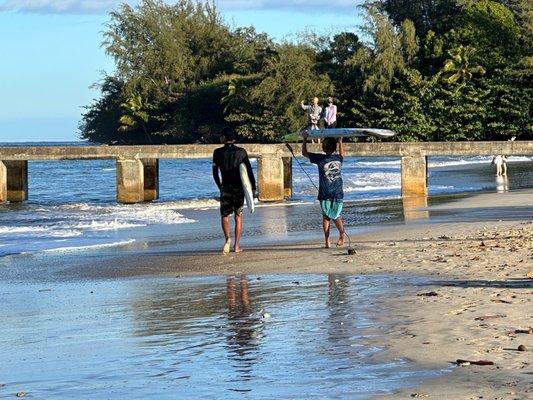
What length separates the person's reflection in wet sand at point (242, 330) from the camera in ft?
26.3

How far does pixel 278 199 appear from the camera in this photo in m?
29.8

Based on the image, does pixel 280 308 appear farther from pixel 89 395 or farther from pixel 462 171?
pixel 462 171

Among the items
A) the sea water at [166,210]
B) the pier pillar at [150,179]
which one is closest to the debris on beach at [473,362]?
the sea water at [166,210]

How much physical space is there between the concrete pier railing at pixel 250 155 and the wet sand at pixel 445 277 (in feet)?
28.5

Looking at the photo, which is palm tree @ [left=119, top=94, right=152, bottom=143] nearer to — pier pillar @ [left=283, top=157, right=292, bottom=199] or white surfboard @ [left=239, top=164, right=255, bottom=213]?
pier pillar @ [left=283, top=157, right=292, bottom=199]

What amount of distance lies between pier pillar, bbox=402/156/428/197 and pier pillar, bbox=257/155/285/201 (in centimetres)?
322

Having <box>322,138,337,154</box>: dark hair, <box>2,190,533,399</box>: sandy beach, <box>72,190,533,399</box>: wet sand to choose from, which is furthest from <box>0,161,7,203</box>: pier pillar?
<box>322,138,337,154</box>: dark hair

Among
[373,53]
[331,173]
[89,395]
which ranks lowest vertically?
[89,395]

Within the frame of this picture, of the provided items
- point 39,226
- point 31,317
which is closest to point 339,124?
point 39,226

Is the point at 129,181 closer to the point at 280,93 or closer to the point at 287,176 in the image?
the point at 287,176

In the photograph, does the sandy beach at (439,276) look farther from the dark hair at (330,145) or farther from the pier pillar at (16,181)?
the pier pillar at (16,181)

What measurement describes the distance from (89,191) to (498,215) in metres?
24.5

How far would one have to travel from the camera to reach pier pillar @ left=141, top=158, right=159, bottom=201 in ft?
106

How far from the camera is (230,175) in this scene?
51.2ft
